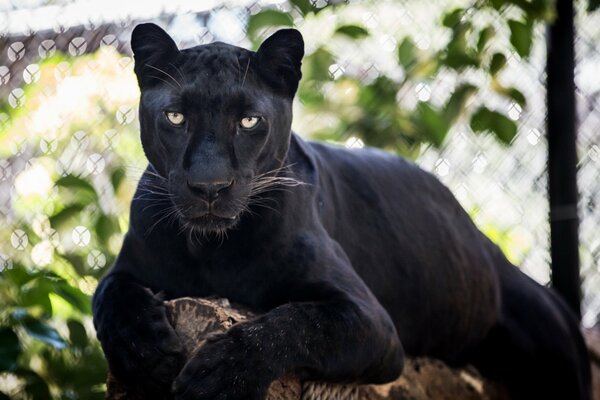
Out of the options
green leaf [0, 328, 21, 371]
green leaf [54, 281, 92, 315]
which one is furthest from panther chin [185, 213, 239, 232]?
green leaf [0, 328, 21, 371]

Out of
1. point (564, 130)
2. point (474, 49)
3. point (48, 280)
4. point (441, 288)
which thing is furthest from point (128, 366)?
point (564, 130)

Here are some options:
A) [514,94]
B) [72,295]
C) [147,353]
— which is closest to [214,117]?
[147,353]

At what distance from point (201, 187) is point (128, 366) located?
376 mm

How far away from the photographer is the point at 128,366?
5.73 feet

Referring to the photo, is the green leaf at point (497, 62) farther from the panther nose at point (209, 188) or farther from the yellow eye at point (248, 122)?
the panther nose at point (209, 188)

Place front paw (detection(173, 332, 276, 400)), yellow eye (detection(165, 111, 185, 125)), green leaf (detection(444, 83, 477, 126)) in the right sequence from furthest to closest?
1. green leaf (detection(444, 83, 477, 126))
2. yellow eye (detection(165, 111, 185, 125))
3. front paw (detection(173, 332, 276, 400))

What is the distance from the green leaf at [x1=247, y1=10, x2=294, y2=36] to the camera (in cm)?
262

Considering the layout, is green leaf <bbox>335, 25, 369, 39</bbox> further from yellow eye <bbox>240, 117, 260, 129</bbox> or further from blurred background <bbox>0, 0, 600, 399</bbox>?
yellow eye <bbox>240, 117, 260, 129</bbox>

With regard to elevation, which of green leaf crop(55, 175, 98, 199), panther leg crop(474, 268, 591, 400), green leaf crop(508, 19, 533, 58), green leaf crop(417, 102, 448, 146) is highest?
green leaf crop(508, 19, 533, 58)

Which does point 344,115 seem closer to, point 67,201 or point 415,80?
point 415,80

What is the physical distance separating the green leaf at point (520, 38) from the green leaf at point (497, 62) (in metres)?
0.16

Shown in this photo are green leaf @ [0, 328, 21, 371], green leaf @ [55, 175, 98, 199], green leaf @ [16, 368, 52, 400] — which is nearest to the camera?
green leaf @ [0, 328, 21, 371]

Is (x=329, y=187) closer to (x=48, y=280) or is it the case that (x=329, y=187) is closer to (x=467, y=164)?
(x=48, y=280)

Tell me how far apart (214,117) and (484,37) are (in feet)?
4.10
